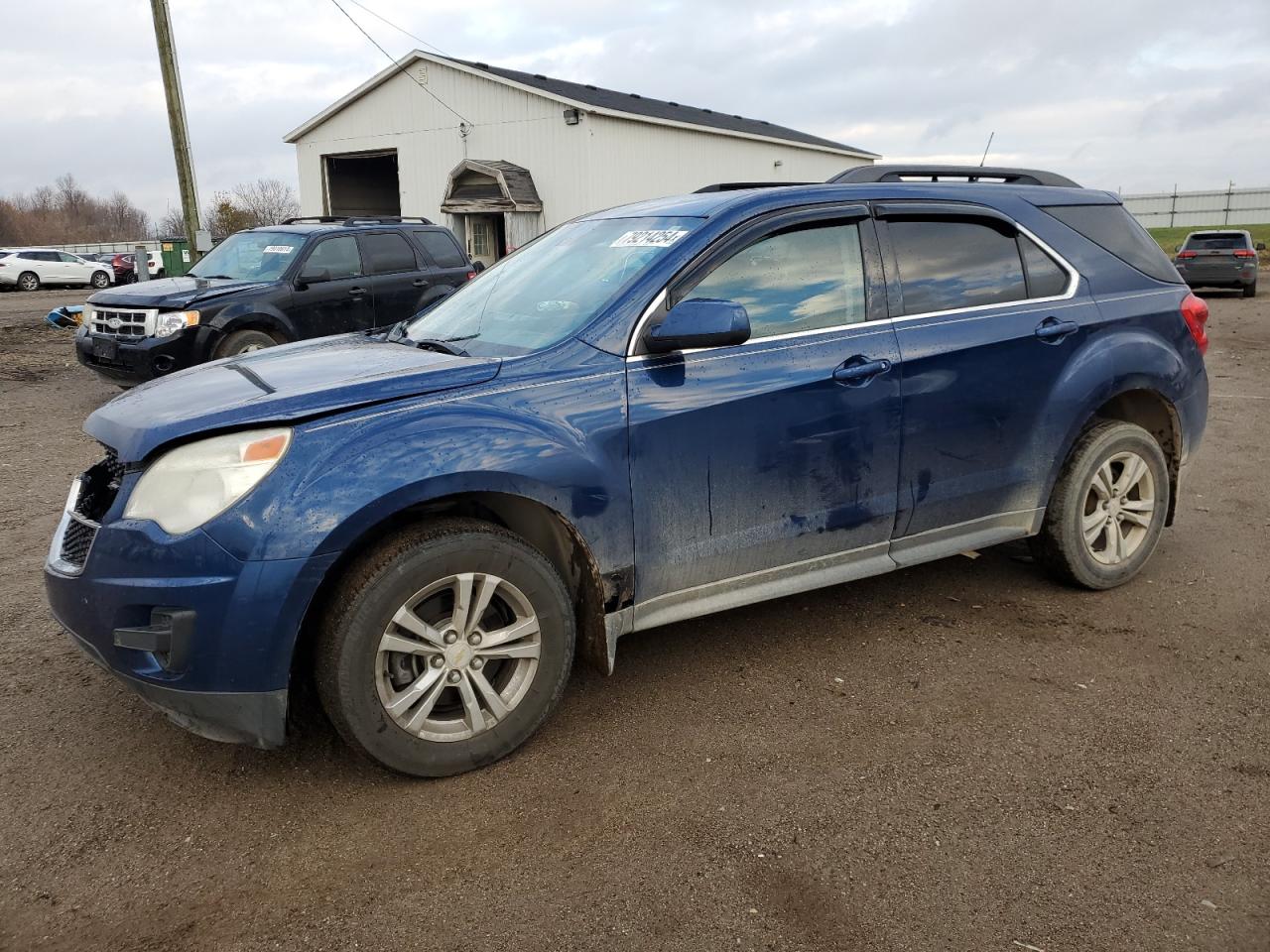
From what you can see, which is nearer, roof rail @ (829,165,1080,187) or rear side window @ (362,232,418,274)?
roof rail @ (829,165,1080,187)

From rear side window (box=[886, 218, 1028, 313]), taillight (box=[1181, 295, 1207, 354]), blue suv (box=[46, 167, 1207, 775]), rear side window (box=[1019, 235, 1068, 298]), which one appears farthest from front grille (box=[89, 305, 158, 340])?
taillight (box=[1181, 295, 1207, 354])

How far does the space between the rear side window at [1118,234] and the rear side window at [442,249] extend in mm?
8382

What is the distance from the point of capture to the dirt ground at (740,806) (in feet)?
7.94

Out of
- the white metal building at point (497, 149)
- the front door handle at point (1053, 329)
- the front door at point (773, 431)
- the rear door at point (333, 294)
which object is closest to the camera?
the front door at point (773, 431)

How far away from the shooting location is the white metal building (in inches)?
1045

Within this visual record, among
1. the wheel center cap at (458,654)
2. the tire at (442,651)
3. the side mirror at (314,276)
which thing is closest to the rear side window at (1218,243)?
the side mirror at (314,276)

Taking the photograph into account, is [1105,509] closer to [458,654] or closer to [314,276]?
[458,654]

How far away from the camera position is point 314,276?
1030 centimetres

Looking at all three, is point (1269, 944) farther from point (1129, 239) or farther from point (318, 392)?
point (1129, 239)

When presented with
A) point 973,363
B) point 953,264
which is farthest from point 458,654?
point 953,264

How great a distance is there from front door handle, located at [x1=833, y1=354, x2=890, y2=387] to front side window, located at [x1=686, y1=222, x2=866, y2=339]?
17 cm

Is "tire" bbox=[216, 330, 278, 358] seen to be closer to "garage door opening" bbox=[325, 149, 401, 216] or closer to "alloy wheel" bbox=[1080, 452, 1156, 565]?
"alloy wheel" bbox=[1080, 452, 1156, 565]

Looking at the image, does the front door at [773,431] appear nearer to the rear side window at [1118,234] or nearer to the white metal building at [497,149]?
the rear side window at [1118,234]

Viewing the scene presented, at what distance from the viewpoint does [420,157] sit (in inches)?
1137
